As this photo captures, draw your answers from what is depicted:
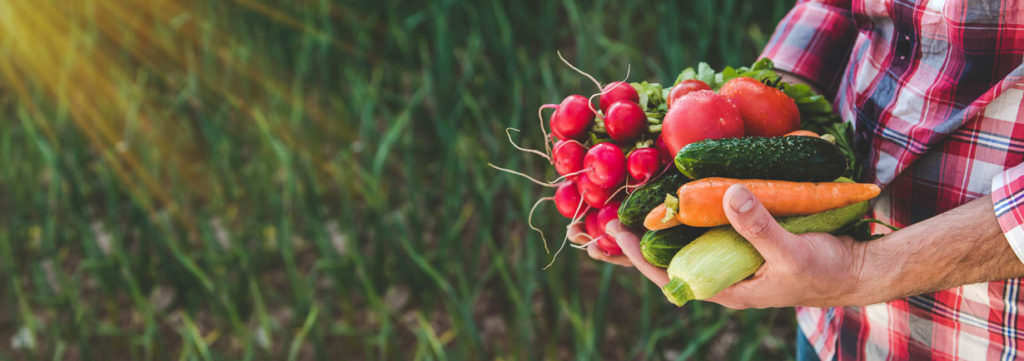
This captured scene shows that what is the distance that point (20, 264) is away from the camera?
2250 millimetres

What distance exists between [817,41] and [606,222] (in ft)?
1.63

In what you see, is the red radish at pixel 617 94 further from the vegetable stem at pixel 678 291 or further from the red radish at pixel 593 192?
the vegetable stem at pixel 678 291

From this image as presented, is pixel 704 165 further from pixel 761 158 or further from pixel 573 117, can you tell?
pixel 573 117

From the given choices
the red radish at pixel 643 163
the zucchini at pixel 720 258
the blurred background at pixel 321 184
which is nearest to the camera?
the zucchini at pixel 720 258

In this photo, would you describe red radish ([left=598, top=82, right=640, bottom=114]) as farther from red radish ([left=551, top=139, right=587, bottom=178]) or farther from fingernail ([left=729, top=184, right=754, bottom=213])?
fingernail ([left=729, top=184, right=754, bottom=213])

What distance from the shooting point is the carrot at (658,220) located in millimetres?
827

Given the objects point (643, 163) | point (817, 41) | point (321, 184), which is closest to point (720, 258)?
point (643, 163)

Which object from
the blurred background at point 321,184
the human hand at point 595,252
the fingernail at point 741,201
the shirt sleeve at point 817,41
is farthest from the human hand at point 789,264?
the blurred background at point 321,184

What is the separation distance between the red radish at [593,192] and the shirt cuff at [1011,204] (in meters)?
0.47

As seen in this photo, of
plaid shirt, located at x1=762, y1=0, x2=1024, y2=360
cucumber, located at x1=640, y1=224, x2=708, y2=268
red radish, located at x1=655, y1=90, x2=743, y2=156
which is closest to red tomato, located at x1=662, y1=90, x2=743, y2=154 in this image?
red radish, located at x1=655, y1=90, x2=743, y2=156

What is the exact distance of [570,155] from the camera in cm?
97

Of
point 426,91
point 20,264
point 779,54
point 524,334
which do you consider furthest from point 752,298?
point 20,264

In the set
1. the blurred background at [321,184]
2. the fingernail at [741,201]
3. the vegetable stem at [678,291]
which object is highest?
the fingernail at [741,201]

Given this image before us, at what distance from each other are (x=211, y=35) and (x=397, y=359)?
161 cm
